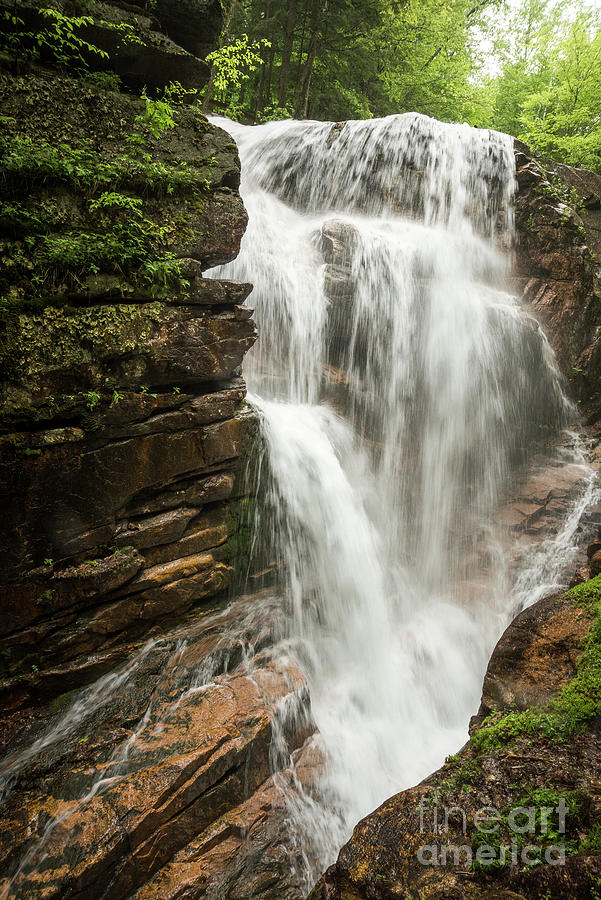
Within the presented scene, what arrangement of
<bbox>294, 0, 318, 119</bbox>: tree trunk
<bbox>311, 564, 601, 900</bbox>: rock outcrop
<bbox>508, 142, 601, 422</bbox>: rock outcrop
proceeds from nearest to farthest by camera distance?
<bbox>311, 564, 601, 900</bbox>: rock outcrop → <bbox>508, 142, 601, 422</bbox>: rock outcrop → <bbox>294, 0, 318, 119</bbox>: tree trunk

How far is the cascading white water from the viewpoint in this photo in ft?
18.3

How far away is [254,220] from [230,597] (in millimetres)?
7203

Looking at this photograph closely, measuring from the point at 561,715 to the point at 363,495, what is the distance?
13.3 ft

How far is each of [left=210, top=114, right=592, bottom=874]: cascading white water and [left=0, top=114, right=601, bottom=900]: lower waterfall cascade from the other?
33 mm

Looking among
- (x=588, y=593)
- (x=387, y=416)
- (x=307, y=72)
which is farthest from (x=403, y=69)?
(x=588, y=593)

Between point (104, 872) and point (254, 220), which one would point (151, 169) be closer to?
point (254, 220)

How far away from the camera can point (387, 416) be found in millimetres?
7793

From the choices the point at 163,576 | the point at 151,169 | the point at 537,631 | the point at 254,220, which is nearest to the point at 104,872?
the point at 163,576

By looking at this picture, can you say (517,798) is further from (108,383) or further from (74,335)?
(74,335)

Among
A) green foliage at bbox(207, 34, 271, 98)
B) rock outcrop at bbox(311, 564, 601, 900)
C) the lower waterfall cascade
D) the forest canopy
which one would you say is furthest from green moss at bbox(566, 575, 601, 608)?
the forest canopy

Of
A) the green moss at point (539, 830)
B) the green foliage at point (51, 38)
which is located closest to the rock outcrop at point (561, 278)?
the green moss at point (539, 830)

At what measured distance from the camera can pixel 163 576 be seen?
15.4ft

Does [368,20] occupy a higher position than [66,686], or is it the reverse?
[368,20]

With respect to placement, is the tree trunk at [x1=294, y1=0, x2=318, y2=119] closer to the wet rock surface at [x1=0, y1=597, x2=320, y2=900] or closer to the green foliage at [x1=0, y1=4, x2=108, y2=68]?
the green foliage at [x1=0, y1=4, x2=108, y2=68]
